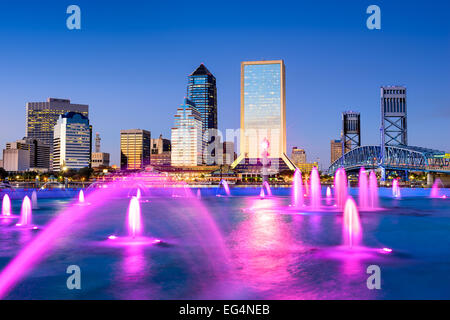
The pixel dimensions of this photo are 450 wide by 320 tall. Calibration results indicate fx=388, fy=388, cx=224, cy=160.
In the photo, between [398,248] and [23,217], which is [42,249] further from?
[398,248]

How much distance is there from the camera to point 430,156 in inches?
4523

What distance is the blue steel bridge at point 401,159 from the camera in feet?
356

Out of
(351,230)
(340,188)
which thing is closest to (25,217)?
(351,230)

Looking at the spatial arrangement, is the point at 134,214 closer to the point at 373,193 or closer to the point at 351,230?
the point at 351,230

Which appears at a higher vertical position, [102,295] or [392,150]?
Result: [392,150]

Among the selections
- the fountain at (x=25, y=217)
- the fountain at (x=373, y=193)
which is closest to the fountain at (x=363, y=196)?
the fountain at (x=373, y=193)

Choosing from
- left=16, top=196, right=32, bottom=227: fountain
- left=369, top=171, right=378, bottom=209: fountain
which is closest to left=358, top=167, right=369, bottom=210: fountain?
left=369, top=171, right=378, bottom=209: fountain

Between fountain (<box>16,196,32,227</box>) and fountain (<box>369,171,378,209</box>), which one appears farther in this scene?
fountain (<box>369,171,378,209</box>)

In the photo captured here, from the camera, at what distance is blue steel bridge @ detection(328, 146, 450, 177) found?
108m

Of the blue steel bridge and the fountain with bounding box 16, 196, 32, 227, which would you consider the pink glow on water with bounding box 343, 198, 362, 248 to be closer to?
the fountain with bounding box 16, 196, 32, 227
